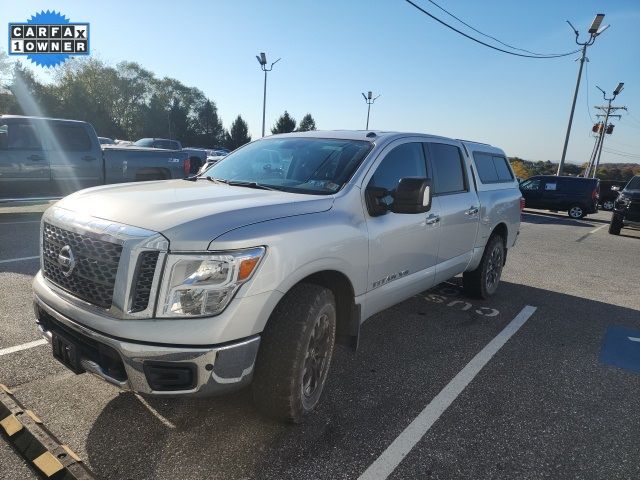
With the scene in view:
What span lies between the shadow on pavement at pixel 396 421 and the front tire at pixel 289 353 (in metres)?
0.21

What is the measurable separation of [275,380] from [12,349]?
231 centimetres

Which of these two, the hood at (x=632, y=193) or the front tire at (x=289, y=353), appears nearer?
the front tire at (x=289, y=353)

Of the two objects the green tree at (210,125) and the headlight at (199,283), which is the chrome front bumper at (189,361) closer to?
the headlight at (199,283)

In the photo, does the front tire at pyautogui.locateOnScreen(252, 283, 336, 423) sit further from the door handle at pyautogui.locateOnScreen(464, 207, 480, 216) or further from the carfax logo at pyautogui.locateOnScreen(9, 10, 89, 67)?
the carfax logo at pyautogui.locateOnScreen(9, 10, 89, 67)

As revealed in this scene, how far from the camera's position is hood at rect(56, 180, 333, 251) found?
219 cm

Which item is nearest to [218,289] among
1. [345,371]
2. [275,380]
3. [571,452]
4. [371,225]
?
[275,380]

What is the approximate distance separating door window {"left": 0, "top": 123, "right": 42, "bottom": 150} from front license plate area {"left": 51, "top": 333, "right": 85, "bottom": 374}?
7.86m

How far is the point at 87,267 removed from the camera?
233 cm

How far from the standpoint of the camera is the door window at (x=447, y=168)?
13.7 feet

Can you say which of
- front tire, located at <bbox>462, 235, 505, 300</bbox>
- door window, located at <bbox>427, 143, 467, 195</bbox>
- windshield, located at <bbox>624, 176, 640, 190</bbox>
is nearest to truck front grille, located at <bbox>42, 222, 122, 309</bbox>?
door window, located at <bbox>427, 143, 467, 195</bbox>

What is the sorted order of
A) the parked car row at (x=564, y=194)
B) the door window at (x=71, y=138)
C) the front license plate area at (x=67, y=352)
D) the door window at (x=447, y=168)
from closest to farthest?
the front license plate area at (x=67, y=352)
the door window at (x=447, y=168)
the door window at (x=71, y=138)
the parked car row at (x=564, y=194)

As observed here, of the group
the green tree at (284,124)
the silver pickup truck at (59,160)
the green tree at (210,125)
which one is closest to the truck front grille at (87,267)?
the silver pickup truck at (59,160)

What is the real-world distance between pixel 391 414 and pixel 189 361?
1.44m

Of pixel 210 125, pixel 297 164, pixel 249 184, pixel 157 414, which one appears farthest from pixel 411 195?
pixel 210 125
